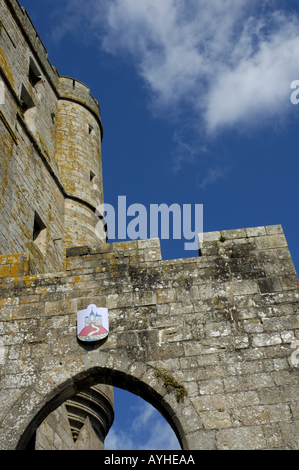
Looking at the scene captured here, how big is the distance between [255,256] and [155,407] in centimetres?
217

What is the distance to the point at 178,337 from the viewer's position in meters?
5.60

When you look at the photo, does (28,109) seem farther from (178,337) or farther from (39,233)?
(178,337)

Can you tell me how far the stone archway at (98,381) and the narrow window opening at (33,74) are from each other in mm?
9911

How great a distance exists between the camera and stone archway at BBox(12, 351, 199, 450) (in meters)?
5.05

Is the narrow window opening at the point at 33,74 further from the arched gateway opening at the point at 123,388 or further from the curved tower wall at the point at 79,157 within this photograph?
the arched gateway opening at the point at 123,388

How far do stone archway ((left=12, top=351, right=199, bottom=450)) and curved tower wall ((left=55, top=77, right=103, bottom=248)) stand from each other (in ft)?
20.6

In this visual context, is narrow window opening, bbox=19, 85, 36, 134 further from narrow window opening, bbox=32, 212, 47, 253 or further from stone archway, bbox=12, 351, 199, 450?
stone archway, bbox=12, 351, 199, 450

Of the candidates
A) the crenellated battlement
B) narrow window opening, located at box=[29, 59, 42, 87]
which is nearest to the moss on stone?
narrow window opening, located at box=[29, 59, 42, 87]

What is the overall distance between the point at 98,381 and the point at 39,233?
218 inches

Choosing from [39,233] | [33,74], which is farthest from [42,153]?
[33,74]

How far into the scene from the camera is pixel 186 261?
6.20 meters

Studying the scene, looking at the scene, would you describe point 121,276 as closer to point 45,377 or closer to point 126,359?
point 126,359

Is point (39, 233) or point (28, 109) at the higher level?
point (28, 109)
